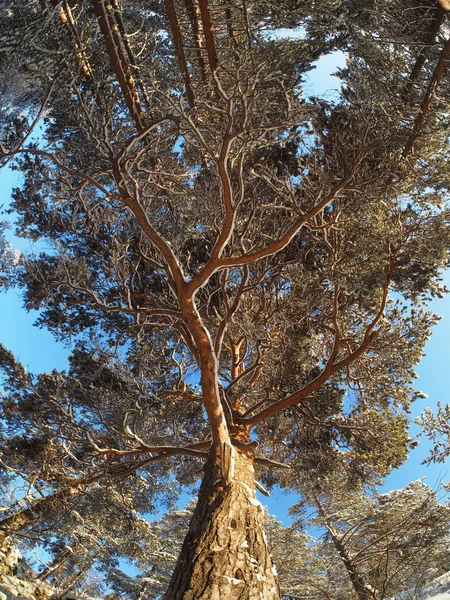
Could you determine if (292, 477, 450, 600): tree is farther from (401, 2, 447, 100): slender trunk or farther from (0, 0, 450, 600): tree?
(401, 2, 447, 100): slender trunk

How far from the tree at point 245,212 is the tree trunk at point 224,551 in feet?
3.28

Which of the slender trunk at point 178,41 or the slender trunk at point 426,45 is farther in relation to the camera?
the slender trunk at point 178,41

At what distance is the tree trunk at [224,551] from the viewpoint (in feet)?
8.84

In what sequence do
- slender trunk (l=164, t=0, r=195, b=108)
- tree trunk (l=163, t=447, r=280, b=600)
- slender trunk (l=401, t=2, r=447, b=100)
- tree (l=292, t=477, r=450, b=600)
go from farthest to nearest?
1. tree (l=292, t=477, r=450, b=600)
2. slender trunk (l=164, t=0, r=195, b=108)
3. slender trunk (l=401, t=2, r=447, b=100)
4. tree trunk (l=163, t=447, r=280, b=600)

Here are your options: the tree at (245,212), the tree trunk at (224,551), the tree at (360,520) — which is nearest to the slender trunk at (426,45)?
the tree at (245,212)

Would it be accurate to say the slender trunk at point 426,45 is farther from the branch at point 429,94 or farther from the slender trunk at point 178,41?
the slender trunk at point 178,41

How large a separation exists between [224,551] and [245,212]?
18.2ft

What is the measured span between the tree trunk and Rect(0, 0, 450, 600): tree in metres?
1.00

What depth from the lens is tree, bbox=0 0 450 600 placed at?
5.59 m

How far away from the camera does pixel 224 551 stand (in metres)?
2.99

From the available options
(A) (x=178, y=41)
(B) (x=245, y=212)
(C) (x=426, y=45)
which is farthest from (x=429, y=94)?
(A) (x=178, y=41)

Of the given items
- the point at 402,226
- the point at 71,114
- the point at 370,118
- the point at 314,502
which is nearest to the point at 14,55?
the point at 71,114

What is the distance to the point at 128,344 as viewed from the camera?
877cm

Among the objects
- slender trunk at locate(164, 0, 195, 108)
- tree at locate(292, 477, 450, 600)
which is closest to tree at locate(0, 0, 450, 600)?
slender trunk at locate(164, 0, 195, 108)
